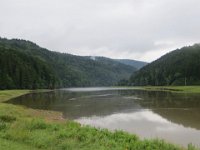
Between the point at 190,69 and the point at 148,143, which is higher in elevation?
the point at 190,69

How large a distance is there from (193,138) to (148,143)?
8.28 meters

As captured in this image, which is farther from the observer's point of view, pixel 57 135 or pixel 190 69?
pixel 190 69

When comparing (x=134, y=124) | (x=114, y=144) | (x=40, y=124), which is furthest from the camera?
(x=134, y=124)

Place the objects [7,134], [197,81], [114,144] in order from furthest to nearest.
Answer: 1. [197,81]
2. [7,134]
3. [114,144]

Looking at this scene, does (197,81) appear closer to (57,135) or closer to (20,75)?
(20,75)

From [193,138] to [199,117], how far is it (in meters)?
13.0

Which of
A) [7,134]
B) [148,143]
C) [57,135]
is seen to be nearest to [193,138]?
[148,143]

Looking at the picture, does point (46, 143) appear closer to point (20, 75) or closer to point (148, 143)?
point (148, 143)

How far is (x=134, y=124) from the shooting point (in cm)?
3350

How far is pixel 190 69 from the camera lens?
18638 cm

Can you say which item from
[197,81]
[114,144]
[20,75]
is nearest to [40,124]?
[114,144]

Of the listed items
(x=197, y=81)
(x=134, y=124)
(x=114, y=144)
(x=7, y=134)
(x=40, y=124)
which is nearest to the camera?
(x=114, y=144)

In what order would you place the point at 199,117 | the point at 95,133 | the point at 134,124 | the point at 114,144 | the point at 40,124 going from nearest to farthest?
the point at 114,144 < the point at 95,133 < the point at 40,124 < the point at 134,124 < the point at 199,117

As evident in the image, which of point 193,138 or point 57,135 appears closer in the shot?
point 57,135
